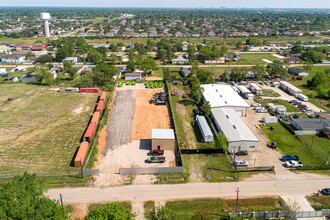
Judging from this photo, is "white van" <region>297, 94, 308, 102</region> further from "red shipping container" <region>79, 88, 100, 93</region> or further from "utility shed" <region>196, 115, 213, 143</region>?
"red shipping container" <region>79, 88, 100, 93</region>

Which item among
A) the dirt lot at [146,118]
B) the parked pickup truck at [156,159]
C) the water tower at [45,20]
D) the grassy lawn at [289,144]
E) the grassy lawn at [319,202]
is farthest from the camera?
the water tower at [45,20]

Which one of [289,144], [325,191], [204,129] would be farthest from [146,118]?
[325,191]

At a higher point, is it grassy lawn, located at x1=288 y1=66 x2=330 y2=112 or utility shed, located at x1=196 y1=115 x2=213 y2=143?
grassy lawn, located at x1=288 y1=66 x2=330 y2=112

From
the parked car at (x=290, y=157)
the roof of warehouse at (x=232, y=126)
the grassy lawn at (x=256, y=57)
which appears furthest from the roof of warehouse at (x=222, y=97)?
the grassy lawn at (x=256, y=57)

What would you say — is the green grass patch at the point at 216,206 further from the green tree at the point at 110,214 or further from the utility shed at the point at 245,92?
the utility shed at the point at 245,92

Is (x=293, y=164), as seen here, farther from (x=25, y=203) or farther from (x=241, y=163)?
(x=25, y=203)

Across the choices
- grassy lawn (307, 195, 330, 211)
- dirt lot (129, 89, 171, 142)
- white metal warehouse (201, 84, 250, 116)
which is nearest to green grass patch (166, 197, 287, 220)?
grassy lawn (307, 195, 330, 211)
